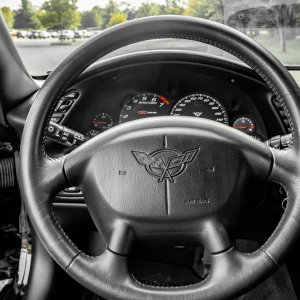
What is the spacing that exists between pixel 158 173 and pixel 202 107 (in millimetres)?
715

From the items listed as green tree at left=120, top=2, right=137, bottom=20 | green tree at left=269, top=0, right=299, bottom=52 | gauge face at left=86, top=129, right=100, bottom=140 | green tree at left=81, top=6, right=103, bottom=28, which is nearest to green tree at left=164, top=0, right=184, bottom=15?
green tree at left=120, top=2, right=137, bottom=20

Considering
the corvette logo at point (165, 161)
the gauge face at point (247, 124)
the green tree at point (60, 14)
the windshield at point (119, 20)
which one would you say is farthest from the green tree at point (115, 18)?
the corvette logo at point (165, 161)

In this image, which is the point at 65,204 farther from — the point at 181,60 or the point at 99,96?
the point at 181,60

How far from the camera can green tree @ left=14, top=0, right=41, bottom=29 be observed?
1.87 meters

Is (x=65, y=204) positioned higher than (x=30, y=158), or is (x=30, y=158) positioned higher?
(x=30, y=158)

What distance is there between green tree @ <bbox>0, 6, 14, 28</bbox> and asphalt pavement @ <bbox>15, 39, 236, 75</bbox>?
7cm

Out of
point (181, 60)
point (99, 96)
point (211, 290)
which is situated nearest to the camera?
point (211, 290)

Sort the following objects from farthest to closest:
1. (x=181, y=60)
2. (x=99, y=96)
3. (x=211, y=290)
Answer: (x=99, y=96), (x=181, y=60), (x=211, y=290)

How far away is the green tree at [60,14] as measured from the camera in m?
1.84

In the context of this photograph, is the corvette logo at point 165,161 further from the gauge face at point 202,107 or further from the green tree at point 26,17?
the green tree at point 26,17

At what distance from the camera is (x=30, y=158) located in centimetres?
107

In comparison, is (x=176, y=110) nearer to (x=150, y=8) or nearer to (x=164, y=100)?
(x=164, y=100)

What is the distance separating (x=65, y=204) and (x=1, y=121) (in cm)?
33

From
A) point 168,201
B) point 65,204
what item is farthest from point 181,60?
point 168,201
